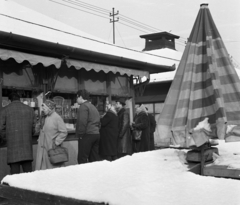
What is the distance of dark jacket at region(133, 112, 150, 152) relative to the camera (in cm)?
873

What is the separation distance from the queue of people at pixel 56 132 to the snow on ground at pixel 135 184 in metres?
2.44

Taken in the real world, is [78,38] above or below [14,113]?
above

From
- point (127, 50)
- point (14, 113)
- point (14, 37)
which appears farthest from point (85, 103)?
point (127, 50)

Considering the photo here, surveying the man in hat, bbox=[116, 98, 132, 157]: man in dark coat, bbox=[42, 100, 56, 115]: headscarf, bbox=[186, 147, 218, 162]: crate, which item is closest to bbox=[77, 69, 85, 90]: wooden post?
bbox=[116, 98, 132, 157]: man in dark coat

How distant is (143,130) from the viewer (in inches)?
352

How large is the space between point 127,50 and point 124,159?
755 cm

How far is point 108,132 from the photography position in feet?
25.3

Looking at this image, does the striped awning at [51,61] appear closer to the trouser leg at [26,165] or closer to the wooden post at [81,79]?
the wooden post at [81,79]

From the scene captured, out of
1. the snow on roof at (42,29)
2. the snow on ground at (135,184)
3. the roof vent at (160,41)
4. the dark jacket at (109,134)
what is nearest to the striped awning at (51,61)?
the snow on roof at (42,29)

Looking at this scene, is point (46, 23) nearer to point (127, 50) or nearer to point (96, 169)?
point (127, 50)

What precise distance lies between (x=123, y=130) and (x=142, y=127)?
0.71 m

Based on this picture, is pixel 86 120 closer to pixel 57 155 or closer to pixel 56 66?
pixel 57 155

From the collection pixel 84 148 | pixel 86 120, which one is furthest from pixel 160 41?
pixel 84 148

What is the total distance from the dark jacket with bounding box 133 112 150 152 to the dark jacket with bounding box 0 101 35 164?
3.58 meters
